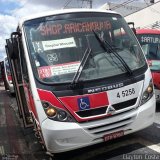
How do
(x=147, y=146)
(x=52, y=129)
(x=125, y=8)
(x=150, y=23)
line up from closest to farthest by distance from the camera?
(x=52, y=129)
(x=147, y=146)
(x=150, y=23)
(x=125, y=8)

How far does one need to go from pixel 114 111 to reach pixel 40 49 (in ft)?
5.09

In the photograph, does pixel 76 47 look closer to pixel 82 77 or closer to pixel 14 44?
pixel 82 77

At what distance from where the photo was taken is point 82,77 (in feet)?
18.7

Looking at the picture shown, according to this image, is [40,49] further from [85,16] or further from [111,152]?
[111,152]

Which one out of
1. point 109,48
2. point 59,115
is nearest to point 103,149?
point 59,115

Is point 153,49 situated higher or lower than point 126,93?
lower

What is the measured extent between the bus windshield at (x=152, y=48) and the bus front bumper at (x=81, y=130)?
398cm

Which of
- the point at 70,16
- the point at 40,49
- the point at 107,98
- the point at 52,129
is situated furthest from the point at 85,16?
the point at 52,129

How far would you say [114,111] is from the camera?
561 cm

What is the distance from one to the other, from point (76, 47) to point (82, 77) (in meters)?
0.60

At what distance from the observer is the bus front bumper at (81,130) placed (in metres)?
5.39

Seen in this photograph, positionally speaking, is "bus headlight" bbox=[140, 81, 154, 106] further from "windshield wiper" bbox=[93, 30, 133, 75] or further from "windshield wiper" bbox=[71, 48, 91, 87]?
"windshield wiper" bbox=[71, 48, 91, 87]

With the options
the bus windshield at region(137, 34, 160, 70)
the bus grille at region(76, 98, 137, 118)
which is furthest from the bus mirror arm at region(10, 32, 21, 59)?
the bus windshield at region(137, 34, 160, 70)

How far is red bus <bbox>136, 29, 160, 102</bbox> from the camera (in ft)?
30.3
